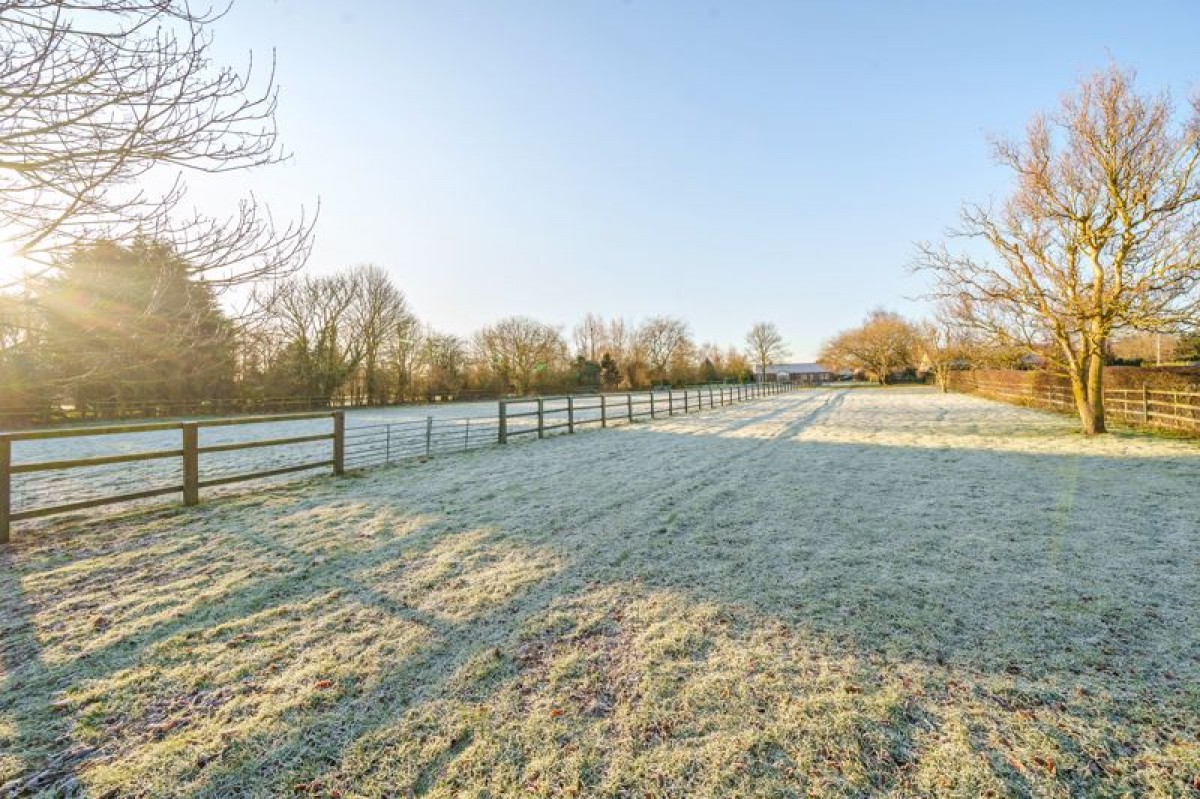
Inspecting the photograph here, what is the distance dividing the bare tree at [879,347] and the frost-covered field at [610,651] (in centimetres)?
5567

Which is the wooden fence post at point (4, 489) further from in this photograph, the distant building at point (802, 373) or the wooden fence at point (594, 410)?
the distant building at point (802, 373)

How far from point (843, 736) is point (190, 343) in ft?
14.0

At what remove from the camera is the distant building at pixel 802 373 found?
85.8 meters

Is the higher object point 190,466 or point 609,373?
point 609,373

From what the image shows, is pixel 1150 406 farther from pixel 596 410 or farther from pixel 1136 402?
pixel 596 410

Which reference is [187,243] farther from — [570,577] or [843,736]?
[843,736]

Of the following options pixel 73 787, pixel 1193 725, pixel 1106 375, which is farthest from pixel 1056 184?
pixel 73 787

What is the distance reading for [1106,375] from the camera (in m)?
15.4

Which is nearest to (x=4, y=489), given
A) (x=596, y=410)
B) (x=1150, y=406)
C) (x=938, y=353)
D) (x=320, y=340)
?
(x=596, y=410)

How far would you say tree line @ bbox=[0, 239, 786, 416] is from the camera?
2855mm

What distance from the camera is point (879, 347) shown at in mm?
55312

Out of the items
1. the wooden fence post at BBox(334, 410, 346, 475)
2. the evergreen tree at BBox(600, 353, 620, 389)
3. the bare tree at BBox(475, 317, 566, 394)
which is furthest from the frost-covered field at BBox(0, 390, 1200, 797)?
the evergreen tree at BBox(600, 353, 620, 389)

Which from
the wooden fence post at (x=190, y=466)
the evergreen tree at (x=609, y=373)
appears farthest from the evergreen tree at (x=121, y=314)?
the evergreen tree at (x=609, y=373)

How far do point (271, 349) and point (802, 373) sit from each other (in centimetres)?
9385
